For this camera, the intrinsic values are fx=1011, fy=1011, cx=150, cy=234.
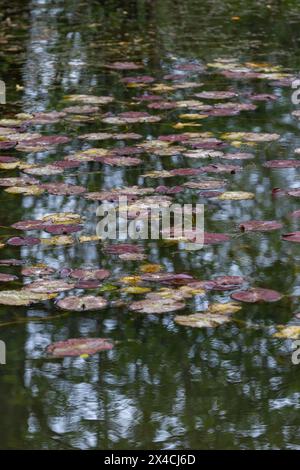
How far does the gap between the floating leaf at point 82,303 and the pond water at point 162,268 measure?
0.02 meters

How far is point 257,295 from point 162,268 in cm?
35

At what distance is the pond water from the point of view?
84.1 inches

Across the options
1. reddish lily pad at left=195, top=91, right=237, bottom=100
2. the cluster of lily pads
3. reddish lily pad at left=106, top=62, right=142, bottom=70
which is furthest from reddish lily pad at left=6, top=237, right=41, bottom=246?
reddish lily pad at left=106, top=62, right=142, bottom=70

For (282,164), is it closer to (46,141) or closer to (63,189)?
(63,189)

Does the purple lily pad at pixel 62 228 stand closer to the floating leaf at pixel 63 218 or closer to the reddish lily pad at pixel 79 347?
the floating leaf at pixel 63 218

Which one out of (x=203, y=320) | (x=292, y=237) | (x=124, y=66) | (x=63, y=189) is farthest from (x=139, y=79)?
(x=203, y=320)

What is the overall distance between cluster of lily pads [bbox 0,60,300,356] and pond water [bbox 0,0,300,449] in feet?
0.05

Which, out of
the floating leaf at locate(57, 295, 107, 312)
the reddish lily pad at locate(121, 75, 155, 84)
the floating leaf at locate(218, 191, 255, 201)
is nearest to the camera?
the floating leaf at locate(57, 295, 107, 312)

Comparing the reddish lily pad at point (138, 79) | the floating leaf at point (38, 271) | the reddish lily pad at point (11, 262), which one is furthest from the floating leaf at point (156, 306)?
the reddish lily pad at point (138, 79)

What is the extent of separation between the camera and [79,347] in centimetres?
247

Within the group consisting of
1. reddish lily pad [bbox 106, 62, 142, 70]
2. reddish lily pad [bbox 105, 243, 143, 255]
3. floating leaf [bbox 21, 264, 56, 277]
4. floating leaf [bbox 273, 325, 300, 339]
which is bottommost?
reddish lily pad [bbox 106, 62, 142, 70]

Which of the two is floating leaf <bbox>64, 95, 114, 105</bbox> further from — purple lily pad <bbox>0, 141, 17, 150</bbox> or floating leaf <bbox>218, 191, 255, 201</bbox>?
floating leaf <bbox>218, 191, 255, 201</bbox>

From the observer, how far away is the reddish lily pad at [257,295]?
2.70 meters
